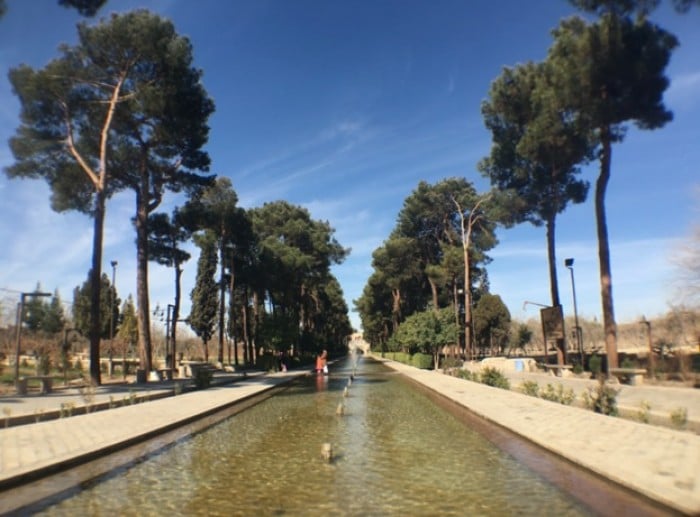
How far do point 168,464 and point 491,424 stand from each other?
6.32 metres

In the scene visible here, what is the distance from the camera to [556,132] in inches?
963

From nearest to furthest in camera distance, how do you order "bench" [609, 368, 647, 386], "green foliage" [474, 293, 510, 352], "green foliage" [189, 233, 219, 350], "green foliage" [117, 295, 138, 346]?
"bench" [609, 368, 647, 386] < "green foliage" [117, 295, 138, 346] < "green foliage" [189, 233, 219, 350] < "green foliage" [474, 293, 510, 352]

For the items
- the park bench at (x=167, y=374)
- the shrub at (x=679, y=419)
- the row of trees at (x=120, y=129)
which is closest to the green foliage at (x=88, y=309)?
the row of trees at (x=120, y=129)

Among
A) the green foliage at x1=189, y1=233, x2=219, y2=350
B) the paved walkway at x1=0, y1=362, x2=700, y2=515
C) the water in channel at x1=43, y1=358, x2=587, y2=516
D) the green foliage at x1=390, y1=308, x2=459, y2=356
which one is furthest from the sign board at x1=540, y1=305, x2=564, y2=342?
the green foliage at x1=189, y1=233, x2=219, y2=350

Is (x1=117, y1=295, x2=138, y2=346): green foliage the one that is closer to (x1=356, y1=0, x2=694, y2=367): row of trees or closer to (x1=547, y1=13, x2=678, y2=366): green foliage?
(x1=356, y1=0, x2=694, y2=367): row of trees

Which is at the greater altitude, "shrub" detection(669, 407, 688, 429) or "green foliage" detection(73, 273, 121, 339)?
"green foliage" detection(73, 273, 121, 339)

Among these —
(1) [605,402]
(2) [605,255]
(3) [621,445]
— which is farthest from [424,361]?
(3) [621,445]

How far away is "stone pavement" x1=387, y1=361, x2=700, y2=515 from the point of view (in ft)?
16.6

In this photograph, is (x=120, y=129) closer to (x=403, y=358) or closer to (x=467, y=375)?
(x=467, y=375)

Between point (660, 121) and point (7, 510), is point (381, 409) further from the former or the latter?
point (660, 121)

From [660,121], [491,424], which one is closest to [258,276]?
[660,121]

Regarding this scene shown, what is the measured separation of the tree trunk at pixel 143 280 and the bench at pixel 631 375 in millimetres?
19281

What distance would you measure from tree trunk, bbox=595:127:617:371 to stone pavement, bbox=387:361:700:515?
7.85 m

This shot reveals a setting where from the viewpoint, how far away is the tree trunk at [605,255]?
66.8 feet
